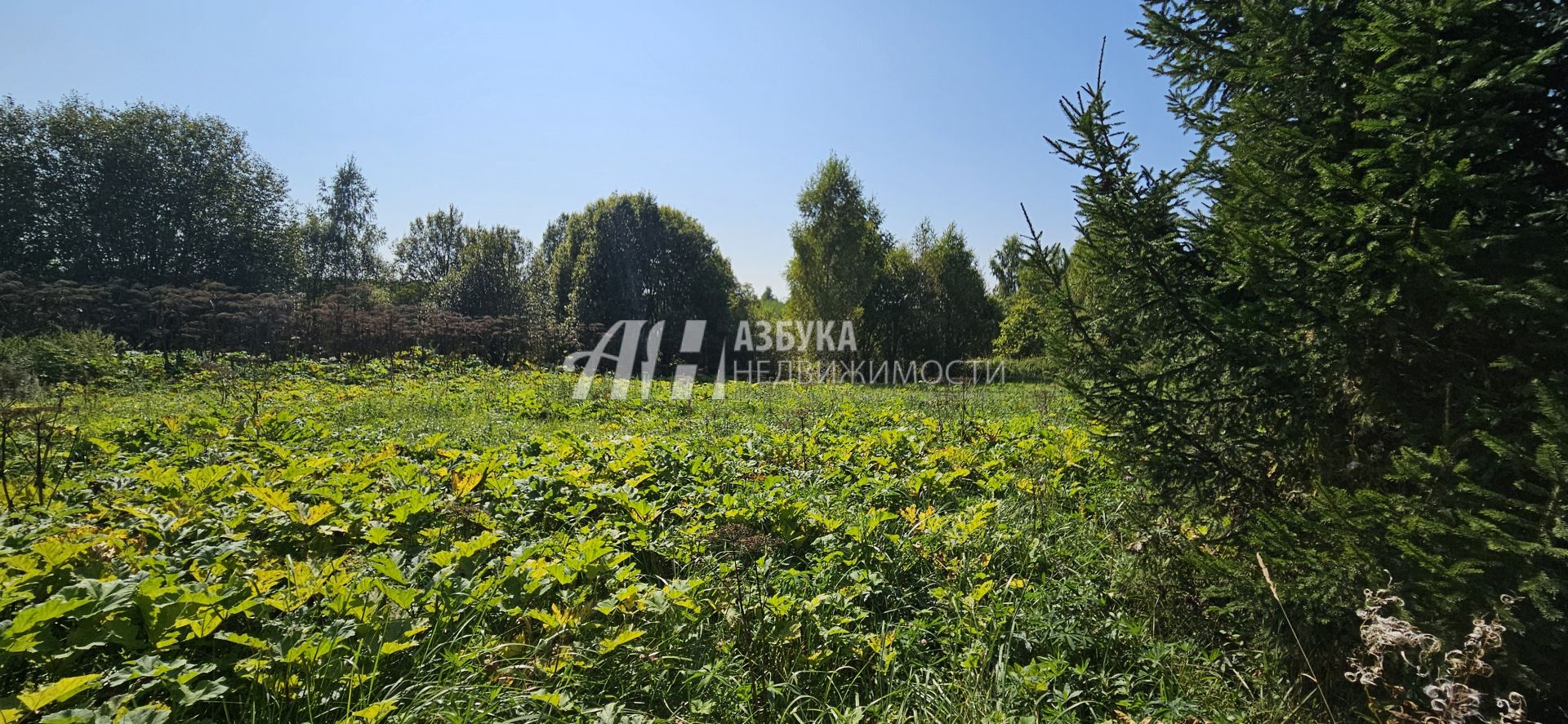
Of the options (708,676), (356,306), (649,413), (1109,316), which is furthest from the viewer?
(356,306)

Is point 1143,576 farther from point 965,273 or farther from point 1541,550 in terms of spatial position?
point 965,273

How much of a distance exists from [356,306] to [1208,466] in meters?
20.7

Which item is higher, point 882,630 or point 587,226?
point 587,226

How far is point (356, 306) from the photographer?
17031 mm

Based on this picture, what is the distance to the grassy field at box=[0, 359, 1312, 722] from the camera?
1592 millimetres

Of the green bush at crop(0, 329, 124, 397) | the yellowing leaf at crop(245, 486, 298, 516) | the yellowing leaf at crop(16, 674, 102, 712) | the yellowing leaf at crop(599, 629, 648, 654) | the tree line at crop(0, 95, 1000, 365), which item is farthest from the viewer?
the tree line at crop(0, 95, 1000, 365)

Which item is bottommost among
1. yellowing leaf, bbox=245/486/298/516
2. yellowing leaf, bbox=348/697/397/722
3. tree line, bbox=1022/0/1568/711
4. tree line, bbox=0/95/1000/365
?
yellowing leaf, bbox=348/697/397/722

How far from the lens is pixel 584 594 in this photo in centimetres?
217

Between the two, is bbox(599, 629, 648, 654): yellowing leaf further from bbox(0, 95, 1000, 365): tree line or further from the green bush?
bbox(0, 95, 1000, 365): tree line

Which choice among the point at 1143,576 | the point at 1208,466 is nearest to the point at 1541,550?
the point at 1208,466

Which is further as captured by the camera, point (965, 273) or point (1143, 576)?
point (965, 273)

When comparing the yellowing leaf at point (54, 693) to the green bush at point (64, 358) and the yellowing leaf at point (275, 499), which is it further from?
the green bush at point (64, 358)

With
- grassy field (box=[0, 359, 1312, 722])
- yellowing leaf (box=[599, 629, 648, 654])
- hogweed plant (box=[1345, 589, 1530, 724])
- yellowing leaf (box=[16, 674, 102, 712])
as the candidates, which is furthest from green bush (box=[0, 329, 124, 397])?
hogweed plant (box=[1345, 589, 1530, 724])

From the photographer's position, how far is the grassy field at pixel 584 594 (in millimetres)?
1592
